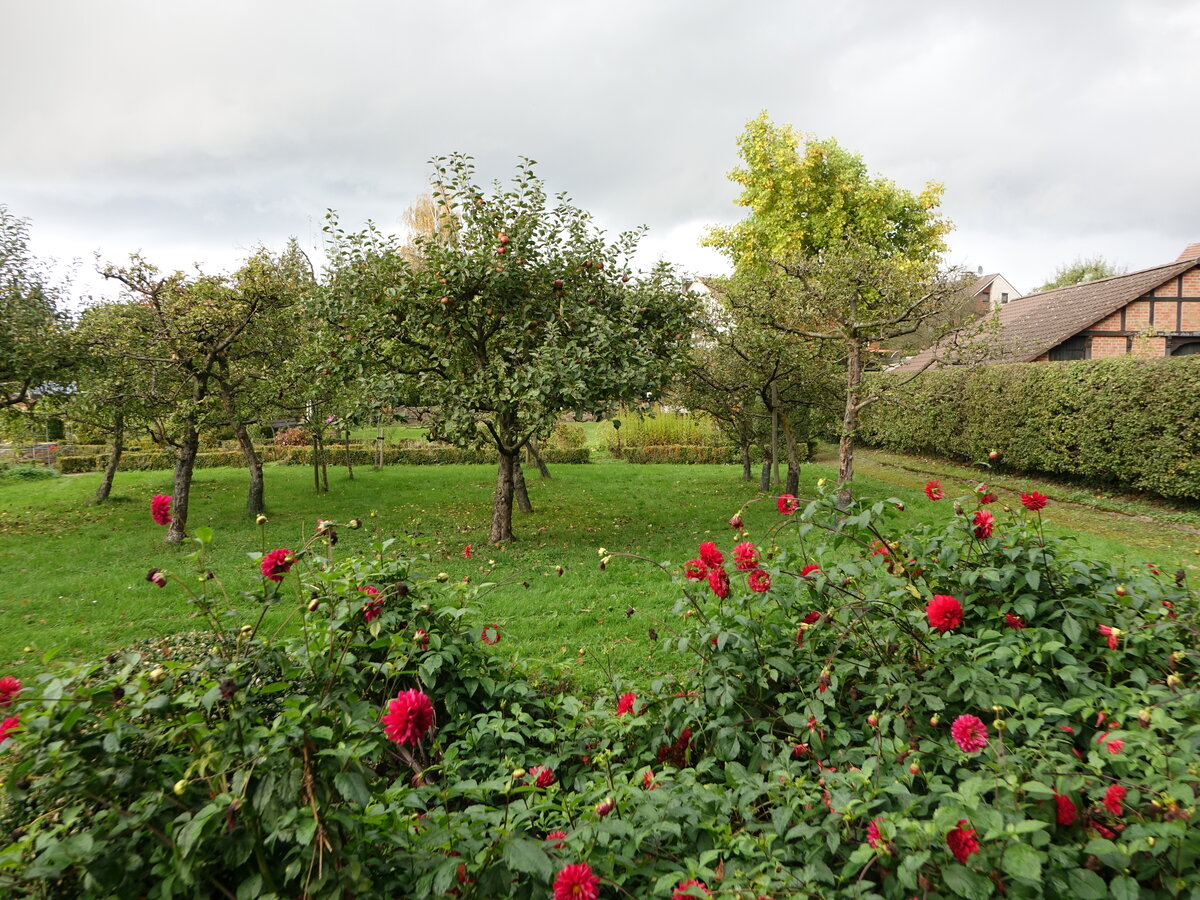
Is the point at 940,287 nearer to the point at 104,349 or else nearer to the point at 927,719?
the point at 927,719

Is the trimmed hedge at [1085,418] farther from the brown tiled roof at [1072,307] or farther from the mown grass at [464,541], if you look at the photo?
the brown tiled roof at [1072,307]

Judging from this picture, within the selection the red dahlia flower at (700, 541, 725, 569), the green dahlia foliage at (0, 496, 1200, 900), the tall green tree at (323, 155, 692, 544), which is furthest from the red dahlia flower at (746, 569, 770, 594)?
the tall green tree at (323, 155, 692, 544)

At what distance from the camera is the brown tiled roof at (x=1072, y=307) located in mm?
17016

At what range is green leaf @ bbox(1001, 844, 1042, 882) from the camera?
1.34 meters

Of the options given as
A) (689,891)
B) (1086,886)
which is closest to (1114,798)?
(1086,886)

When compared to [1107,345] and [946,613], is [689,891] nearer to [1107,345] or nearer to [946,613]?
[946,613]

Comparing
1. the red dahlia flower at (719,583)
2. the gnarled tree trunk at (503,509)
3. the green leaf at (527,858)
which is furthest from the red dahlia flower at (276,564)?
the gnarled tree trunk at (503,509)

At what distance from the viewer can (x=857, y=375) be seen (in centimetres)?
1004

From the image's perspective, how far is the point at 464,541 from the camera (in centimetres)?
947

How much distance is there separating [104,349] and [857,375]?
1138 cm

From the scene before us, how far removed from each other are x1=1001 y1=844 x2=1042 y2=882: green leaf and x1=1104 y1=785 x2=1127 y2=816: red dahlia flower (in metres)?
0.26

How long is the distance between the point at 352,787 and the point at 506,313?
7730 mm

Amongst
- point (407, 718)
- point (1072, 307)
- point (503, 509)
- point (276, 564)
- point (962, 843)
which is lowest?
point (503, 509)

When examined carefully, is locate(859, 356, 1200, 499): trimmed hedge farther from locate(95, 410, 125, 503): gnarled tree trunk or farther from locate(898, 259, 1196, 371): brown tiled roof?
locate(95, 410, 125, 503): gnarled tree trunk
